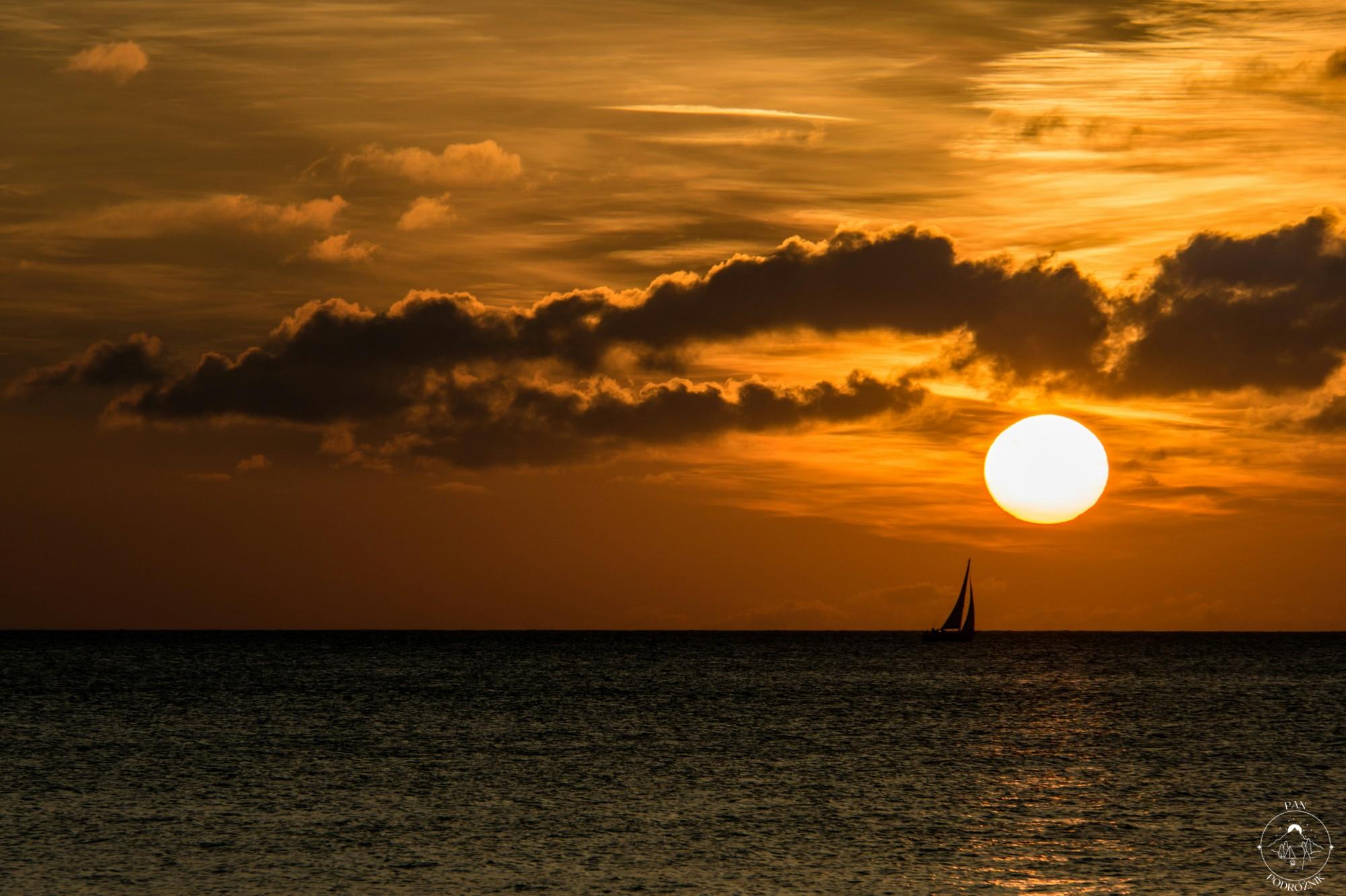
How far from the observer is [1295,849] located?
41750 millimetres

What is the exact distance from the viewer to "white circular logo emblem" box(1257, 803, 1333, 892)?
37.2 meters

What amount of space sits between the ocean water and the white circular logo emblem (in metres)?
0.61

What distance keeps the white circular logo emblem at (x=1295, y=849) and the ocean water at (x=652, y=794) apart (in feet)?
1.99

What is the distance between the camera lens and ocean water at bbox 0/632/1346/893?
38.1 metres

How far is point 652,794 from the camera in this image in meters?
53.8

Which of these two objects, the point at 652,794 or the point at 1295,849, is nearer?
the point at 1295,849

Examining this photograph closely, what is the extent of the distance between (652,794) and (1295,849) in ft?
76.3

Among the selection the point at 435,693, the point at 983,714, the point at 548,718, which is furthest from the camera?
the point at 435,693

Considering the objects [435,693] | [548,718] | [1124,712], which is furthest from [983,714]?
[435,693]

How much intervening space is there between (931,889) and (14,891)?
23737 millimetres

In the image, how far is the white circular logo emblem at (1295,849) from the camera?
37.2 m

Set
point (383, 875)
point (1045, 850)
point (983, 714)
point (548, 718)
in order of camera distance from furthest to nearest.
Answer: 1. point (983, 714)
2. point (548, 718)
3. point (1045, 850)
4. point (383, 875)

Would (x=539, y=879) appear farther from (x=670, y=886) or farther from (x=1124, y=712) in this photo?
(x=1124, y=712)

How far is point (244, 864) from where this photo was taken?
1535 inches
